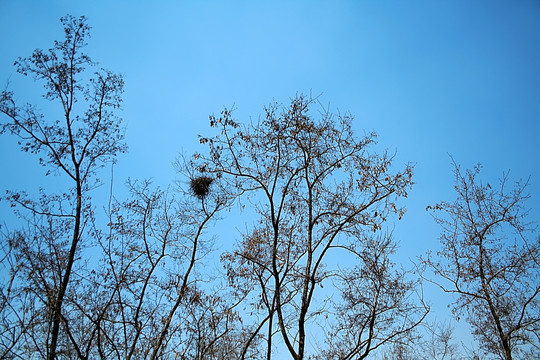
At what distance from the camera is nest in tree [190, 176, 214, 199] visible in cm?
1134

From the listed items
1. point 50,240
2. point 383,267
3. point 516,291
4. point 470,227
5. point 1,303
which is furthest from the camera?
point 470,227

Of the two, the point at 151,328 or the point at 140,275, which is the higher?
the point at 140,275

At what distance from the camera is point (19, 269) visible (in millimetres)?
8547

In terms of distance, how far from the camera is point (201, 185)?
11.4 metres

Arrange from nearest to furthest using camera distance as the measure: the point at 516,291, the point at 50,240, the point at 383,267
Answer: the point at 50,240, the point at 383,267, the point at 516,291

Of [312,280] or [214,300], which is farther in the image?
[214,300]

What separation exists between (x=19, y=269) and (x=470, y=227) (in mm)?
11993

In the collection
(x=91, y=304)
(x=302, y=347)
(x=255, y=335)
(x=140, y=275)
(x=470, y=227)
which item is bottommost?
(x=302, y=347)

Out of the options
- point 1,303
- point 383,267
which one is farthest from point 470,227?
point 1,303

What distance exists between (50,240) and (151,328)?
10.3 ft

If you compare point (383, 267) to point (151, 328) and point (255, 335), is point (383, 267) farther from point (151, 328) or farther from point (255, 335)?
point (151, 328)

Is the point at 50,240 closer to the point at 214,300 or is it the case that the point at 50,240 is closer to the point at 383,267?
the point at 214,300

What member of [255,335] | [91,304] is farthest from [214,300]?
[91,304]

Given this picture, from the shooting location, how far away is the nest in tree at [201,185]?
1134cm
